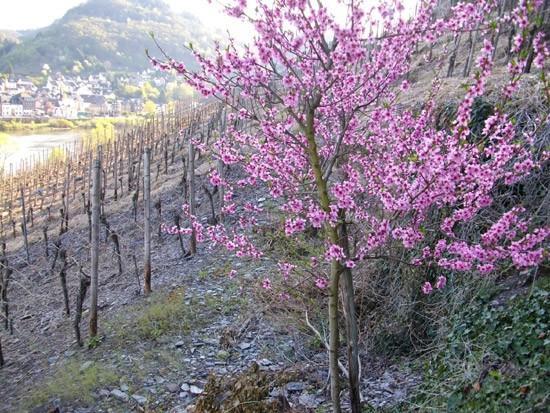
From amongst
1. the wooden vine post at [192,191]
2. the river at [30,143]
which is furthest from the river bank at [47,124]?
the wooden vine post at [192,191]

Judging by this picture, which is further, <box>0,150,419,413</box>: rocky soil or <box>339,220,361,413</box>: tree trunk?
<box>0,150,419,413</box>: rocky soil

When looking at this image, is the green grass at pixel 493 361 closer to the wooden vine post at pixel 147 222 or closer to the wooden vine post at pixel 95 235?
the wooden vine post at pixel 95 235

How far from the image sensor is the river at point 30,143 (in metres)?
61.5

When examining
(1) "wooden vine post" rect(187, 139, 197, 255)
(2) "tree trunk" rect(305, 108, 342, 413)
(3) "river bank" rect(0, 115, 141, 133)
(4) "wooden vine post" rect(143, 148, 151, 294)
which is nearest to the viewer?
(2) "tree trunk" rect(305, 108, 342, 413)

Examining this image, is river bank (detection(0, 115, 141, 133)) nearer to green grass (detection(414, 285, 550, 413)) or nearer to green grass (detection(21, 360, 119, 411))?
green grass (detection(21, 360, 119, 411))

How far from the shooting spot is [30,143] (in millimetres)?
78625

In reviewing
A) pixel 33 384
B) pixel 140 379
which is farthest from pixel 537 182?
pixel 33 384

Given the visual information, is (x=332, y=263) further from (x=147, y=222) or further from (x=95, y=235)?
(x=147, y=222)

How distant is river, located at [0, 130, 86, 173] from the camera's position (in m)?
61.5

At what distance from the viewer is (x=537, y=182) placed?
549 cm

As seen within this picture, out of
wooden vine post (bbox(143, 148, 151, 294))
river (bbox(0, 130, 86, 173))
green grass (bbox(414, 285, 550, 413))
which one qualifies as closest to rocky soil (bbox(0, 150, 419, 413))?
wooden vine post (bbox(143, 148, 151, 294))

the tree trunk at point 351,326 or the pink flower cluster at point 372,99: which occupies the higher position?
the pink flower cluster at point 372,99

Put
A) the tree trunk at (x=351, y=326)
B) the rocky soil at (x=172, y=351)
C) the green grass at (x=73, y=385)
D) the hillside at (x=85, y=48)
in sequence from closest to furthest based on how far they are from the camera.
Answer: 1. the tree trunk at (x=351, y=326)
2. the rocky soil at (x=172, y=351)
3. the green grass at (x=73, y=385)
4. the hillside at (x=85, y=48)

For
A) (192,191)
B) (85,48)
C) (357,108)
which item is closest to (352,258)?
(357,108)
